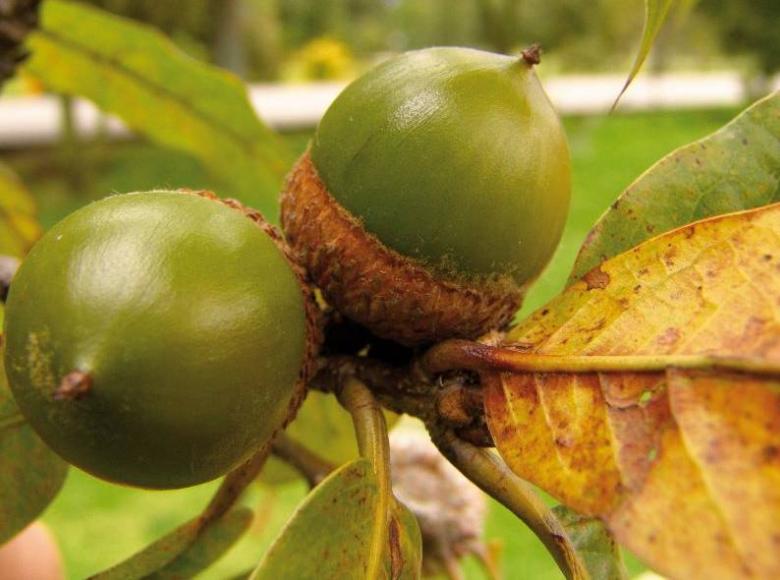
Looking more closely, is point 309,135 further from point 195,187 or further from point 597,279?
point 597,279

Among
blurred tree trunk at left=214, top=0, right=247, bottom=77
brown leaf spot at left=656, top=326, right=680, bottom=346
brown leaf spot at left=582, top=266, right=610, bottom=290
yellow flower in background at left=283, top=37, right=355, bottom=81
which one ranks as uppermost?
brown leaf spot at left=656, top=326, right=680, bottom=346

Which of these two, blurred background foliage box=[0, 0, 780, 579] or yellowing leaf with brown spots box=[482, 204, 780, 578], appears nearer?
yellowing leaf with brown spots box=[482, 204, 780, 578]

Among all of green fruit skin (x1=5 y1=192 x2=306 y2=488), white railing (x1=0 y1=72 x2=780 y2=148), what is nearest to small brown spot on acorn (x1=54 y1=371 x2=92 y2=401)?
green fruit skin (x1=5 y1=192 x2=306 y2=488)

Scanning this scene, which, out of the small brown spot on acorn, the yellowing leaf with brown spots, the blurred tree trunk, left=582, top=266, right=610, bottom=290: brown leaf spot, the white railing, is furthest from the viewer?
the white railing

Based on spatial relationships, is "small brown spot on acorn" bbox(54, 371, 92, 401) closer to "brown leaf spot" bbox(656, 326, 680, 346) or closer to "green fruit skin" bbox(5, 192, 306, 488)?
"green fruit skin" bbox(5, 192, 306, 488)

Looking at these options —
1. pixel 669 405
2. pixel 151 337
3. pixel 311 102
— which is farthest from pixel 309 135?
pixel 669 405

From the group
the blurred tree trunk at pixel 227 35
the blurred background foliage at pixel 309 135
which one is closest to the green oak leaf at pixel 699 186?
the blurred background foliage at pixel 309 135

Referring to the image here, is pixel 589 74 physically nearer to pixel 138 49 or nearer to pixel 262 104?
pixel 262 104
